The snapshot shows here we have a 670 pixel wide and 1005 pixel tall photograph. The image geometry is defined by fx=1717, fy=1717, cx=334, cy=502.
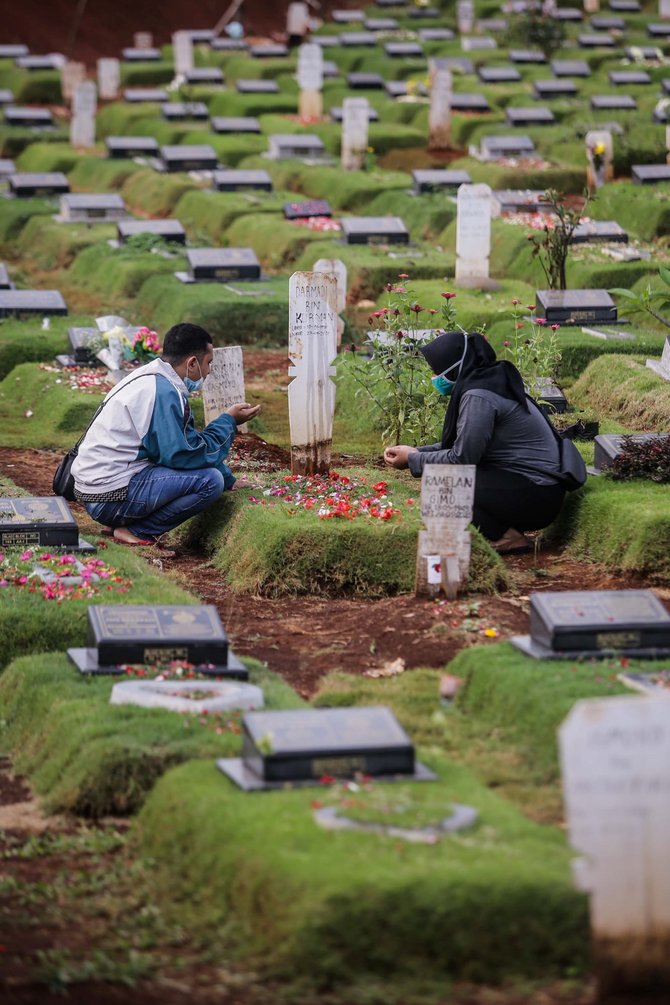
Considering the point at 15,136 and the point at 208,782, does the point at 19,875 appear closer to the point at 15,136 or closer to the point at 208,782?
the point at 208,782

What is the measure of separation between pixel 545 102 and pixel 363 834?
25144 millimetres

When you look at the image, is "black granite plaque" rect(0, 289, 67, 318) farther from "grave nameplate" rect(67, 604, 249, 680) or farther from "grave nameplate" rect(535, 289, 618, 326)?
"grave nameplate" rect(67, 604, 249, 680)

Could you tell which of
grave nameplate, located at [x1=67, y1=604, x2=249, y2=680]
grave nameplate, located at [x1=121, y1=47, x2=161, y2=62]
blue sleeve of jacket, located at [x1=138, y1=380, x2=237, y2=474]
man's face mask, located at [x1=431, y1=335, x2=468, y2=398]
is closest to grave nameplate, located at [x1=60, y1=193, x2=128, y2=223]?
blue sleeve of jacket, located at [x1=138, y1=380, x2=237, y2=474]

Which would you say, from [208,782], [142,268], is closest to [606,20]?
[142,268]

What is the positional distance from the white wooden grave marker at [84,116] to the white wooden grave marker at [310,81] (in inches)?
146

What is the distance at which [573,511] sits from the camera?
10.2m

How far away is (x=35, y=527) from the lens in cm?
927

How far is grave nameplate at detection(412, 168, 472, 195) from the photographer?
71.8 feet

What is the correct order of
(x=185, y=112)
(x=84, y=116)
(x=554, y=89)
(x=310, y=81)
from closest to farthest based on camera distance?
(x=84, y=116), (x=554, y=89), (x=310, y=81), (x=185, y=112)

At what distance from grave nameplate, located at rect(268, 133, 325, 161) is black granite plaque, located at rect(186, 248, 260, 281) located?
28.5 ft

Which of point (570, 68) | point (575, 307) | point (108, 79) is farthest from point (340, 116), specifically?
point (575, 307)

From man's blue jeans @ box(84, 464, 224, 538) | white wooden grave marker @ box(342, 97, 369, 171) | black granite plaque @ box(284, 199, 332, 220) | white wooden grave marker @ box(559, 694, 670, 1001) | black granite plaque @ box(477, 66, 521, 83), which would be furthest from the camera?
black granite plaque @ box(477, 66, 521, 83)

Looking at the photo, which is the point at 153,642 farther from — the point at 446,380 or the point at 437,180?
the point at 437,180

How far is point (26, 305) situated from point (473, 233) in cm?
432
